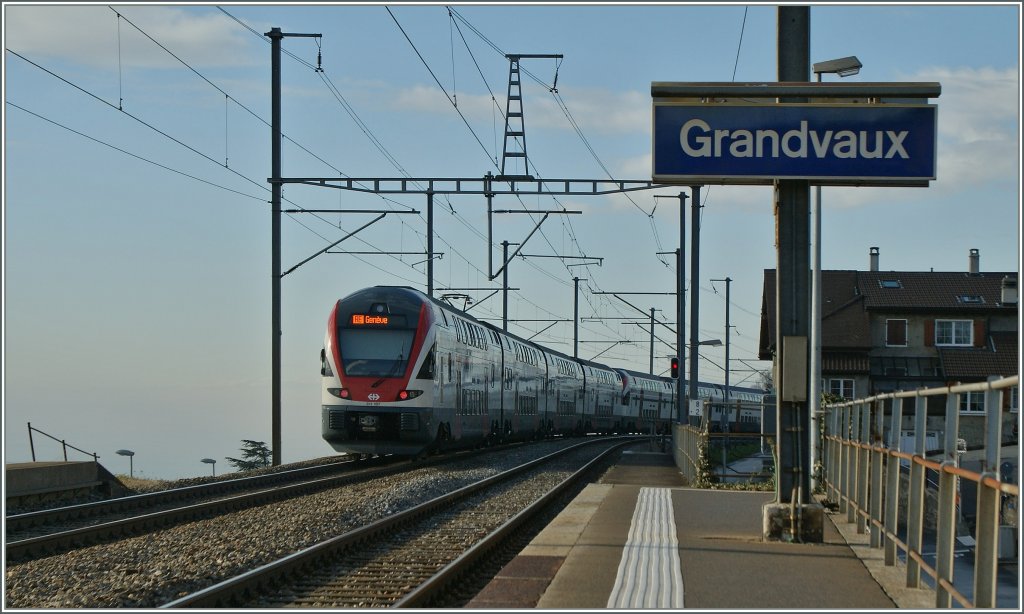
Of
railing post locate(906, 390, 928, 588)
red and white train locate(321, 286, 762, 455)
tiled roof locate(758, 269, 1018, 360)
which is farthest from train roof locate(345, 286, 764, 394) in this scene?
railing post locate(906, 390, 928, 588)

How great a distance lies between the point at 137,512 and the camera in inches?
645

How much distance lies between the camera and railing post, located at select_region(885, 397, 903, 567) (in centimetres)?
911

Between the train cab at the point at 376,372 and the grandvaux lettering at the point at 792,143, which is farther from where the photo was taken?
the train cab at the point at 376,372

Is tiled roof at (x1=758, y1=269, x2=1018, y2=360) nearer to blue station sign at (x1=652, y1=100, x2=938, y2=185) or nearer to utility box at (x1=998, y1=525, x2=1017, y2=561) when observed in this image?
utility box at (x1=998, y1=525, x2=1017, y2=561)

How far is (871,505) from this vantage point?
1032 cm

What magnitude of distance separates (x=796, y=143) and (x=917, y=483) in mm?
4231

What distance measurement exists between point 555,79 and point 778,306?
51.2 feet

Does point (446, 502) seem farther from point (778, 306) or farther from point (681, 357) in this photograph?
point (681, 357)

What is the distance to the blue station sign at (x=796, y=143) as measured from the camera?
446 inches

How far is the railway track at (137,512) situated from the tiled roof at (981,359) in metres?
37.5

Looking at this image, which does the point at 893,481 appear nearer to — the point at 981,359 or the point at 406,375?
the point at 406,375

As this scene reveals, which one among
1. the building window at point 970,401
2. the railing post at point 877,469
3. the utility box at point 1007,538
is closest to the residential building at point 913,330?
the building window at point 970,401

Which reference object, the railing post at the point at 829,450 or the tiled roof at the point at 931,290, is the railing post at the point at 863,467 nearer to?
the railing post at the point at 829,450

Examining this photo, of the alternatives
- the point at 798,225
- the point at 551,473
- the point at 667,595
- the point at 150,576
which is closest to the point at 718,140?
the point at 798,225
